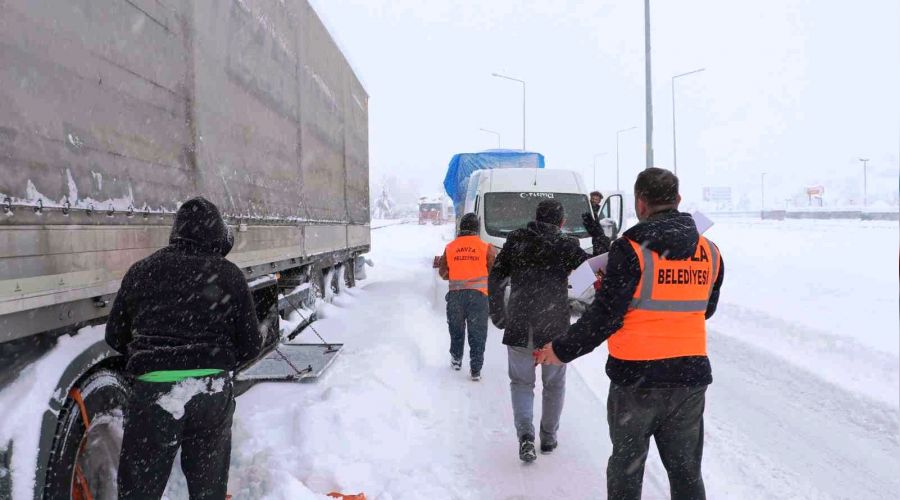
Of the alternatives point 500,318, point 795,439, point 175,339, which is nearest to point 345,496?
point 175,339

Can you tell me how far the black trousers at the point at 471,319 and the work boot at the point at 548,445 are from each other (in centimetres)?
191

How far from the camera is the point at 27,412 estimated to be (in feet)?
7.63

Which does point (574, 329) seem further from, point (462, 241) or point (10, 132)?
point (462, 241)

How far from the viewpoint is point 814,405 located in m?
5.60

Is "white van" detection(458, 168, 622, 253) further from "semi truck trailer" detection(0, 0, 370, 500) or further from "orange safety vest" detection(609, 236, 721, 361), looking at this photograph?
"orange safety vest" detection(609, 236, 721, 361)

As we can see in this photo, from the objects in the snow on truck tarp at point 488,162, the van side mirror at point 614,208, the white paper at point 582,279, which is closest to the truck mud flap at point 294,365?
the white paper at point 582,279

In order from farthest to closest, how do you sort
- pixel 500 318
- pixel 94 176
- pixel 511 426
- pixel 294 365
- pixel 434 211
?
pixel 434 211
pixel 294 365
pixel 511 426
pixel 500 318
pixel 94 176

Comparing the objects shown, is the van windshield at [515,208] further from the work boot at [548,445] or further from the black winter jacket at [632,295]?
the black winter jacket at [632,295]

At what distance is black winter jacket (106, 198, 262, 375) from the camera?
261 centimetres

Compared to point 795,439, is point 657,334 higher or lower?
higher

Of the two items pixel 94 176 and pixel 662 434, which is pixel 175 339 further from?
pixel 662 434

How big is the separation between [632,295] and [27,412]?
95.4 inches

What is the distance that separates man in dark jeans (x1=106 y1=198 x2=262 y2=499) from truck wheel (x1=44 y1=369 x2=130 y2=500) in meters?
0.19

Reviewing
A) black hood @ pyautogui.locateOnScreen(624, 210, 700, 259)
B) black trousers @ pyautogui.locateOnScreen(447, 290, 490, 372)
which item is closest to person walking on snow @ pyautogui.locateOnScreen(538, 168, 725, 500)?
black hood @ pyautogui.locateOnScreen(624, 210, 700, 259)
